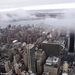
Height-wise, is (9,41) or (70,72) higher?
(9,41)

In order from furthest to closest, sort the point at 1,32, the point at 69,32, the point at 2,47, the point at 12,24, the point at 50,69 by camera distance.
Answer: the point at 12,24, the point at 1,32, the point at 69,32, the point at 2,47, the point at 50,69

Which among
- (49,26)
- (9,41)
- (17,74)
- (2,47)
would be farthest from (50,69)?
(49,26)

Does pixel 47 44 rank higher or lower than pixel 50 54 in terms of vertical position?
higher

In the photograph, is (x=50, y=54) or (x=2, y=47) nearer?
(x=50, y=54)

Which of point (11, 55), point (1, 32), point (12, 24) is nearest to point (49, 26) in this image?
point (12, 24)

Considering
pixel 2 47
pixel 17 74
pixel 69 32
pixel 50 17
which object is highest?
pixel 50 17

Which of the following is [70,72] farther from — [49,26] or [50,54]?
[49,26]

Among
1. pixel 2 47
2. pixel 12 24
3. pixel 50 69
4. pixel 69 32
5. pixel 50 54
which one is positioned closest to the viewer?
pixel 50 69

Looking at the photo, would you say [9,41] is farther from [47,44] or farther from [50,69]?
[50,69]

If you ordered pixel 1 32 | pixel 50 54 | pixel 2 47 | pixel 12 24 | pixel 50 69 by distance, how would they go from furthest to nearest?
pixel 12 24 → pixel 1 32 → pixel 2 47 → pixel 50 54 → pixel 50 69
